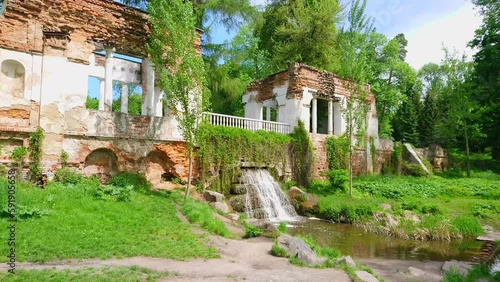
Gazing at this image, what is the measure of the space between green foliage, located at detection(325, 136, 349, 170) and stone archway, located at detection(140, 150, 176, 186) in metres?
10.3

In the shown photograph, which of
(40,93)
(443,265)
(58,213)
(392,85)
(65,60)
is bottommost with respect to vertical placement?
(443,265)

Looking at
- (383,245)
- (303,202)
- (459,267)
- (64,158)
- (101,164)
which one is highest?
(64,158)

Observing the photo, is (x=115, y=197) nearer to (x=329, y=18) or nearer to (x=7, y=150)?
(x=7, y=150)

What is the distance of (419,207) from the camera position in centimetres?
1397

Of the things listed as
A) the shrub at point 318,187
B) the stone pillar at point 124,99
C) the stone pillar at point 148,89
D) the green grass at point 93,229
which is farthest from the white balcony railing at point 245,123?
the stone pillar at point 124,99

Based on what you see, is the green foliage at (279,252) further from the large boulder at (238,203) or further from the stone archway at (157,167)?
the stone archway at (157,167)

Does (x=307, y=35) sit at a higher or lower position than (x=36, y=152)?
higher

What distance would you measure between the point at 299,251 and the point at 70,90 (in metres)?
9.73

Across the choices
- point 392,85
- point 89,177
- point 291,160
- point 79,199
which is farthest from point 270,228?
point 392,85

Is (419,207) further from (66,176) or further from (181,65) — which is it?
(66,176)

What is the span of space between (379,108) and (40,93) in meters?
33.4

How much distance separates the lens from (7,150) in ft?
34.8

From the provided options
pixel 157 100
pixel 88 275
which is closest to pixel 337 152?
pixel 157 100

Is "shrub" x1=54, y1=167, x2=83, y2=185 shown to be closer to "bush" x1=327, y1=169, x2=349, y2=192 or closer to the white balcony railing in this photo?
the white balcony railing
